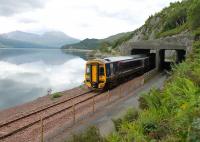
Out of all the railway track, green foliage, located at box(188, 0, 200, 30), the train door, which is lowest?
the railway track

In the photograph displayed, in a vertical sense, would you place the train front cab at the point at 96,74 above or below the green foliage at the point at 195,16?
below

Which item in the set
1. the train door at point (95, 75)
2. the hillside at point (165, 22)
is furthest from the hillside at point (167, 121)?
the hillside at point (165, 22)

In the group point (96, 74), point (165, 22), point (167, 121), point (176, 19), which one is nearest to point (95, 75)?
point (96, 74)

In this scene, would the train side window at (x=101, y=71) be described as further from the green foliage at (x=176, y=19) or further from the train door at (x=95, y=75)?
the green foliage at (x=176, y=19)

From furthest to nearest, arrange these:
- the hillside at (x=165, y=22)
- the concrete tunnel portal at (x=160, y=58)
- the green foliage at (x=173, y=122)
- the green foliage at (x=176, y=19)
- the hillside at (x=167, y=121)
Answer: the green foliage at (x=176, y=19)
the hillside at (x=165, y=22)
the concrete tunnel portal at (x=160, y=58)
the hillside at (x=167, y=121)
the green foliage at (x=173, y=122)

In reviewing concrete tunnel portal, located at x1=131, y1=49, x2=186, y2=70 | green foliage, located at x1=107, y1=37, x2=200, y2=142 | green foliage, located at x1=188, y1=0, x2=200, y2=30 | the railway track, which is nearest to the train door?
the railway track

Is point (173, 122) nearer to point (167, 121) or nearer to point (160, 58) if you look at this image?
point (167, 121)

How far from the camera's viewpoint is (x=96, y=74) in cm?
3175

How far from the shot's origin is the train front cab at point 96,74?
3144cm

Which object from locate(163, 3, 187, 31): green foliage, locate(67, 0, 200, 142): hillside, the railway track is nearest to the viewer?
locate(67, 0, 200, 142): hillside

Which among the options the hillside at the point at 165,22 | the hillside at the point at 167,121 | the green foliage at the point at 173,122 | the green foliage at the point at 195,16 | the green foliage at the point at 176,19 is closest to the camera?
the green foliage at the point at 173,122

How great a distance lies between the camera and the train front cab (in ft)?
103

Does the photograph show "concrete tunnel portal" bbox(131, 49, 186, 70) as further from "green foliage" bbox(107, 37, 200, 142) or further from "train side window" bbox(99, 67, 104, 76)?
"green foliage" bbox(107, 37, 200, 142)

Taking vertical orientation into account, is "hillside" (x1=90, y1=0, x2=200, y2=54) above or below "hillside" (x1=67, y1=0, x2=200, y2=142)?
above
